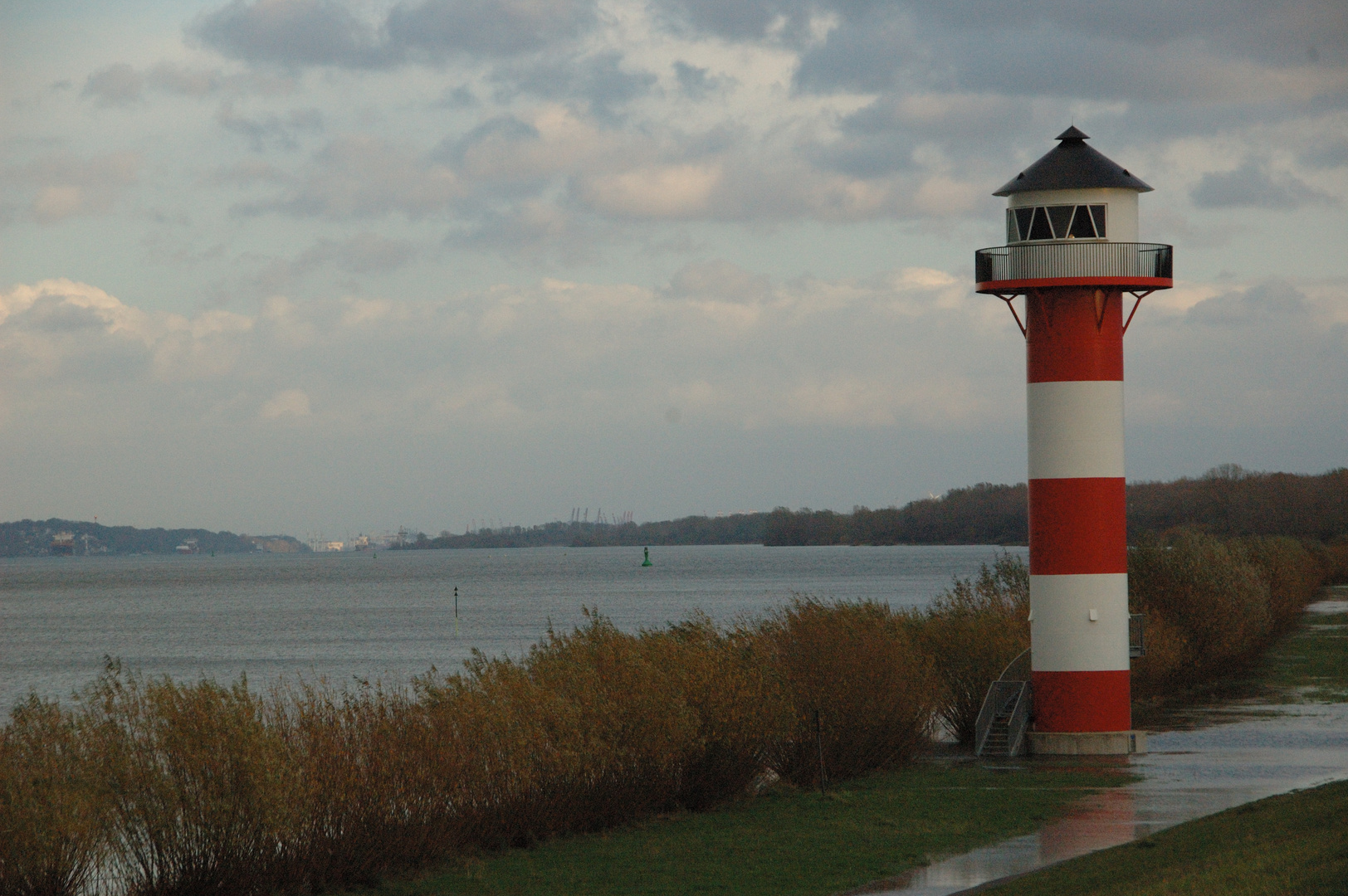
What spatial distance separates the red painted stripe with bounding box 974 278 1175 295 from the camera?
919 inches

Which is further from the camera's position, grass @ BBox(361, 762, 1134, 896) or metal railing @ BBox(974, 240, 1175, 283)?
metal railing @ BBox(974, 240, 1175, 283)

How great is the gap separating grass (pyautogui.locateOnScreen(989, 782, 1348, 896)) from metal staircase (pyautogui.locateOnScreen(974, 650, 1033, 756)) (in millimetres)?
6666

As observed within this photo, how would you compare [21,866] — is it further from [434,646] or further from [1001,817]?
[434,646]

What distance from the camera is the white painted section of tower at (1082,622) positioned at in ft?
76.6

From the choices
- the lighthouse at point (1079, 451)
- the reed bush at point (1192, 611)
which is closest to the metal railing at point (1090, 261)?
the lighthouse at point (1079, 451)

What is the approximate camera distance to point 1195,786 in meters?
20.4

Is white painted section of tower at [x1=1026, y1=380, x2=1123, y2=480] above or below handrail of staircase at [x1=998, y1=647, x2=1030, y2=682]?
above

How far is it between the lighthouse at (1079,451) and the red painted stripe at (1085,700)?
0.04 feet

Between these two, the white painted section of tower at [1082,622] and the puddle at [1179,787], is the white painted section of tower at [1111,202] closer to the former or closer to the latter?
the white painted section of tower at [1082,622]

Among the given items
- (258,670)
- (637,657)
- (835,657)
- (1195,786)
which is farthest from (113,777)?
(258,670)

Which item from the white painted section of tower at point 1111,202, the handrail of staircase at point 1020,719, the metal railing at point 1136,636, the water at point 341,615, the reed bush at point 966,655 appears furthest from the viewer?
the water at point 341,615

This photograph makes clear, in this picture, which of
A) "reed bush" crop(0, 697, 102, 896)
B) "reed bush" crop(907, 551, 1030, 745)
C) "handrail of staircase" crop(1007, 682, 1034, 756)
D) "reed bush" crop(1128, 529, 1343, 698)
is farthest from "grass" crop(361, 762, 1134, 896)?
"reed bush" crop(1128, 529, 1343, 698)

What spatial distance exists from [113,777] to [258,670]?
156 feet

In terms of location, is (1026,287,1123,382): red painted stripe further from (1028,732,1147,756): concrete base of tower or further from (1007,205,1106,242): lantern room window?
(1028,732,1147,756): concrete base of tower
